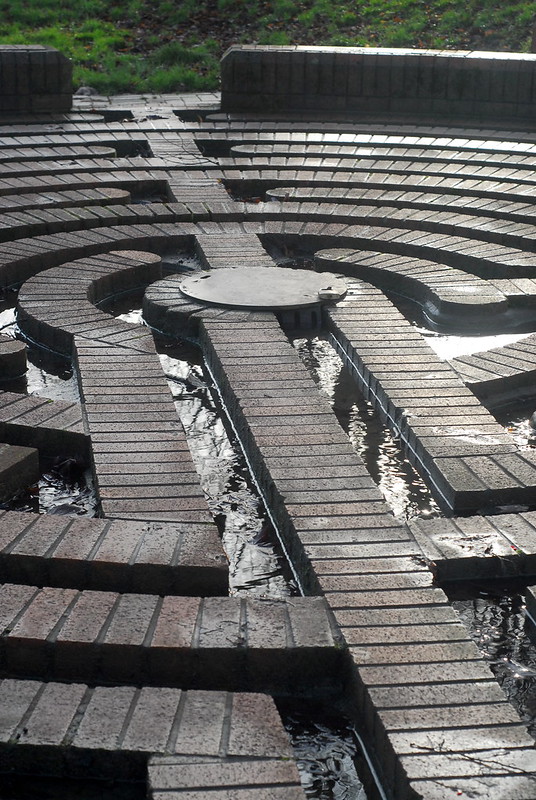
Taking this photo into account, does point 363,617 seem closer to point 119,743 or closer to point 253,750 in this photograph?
point 253,750

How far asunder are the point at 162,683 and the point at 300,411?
1759 millimetres

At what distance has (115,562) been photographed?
3238 millimetres

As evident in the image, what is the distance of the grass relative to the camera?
12695 millimetres

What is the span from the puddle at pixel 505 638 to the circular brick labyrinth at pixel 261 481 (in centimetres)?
15

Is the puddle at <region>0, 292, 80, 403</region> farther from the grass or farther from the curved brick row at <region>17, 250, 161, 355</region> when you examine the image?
the grass

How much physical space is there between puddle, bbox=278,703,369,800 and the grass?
10024mm

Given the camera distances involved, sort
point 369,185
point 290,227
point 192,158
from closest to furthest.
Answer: point 290,227 < point 369,185 < point 192,158

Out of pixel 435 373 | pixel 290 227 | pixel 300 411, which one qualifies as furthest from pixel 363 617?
pixel 290 227

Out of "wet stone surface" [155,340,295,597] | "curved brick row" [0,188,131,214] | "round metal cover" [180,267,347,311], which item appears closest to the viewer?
"wet stone surface" [155,340,295,597]

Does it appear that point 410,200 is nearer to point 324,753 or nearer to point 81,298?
point 81,298

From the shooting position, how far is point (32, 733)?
2.58 metres

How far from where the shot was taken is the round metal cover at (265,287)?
5.74 meters

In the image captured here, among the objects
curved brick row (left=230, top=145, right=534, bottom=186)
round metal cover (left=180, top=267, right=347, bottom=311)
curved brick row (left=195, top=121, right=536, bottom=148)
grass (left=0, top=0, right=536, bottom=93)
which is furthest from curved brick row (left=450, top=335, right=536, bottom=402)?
grass (left=0, top=0, right=536, bottom=93)

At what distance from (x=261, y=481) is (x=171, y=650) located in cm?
121
